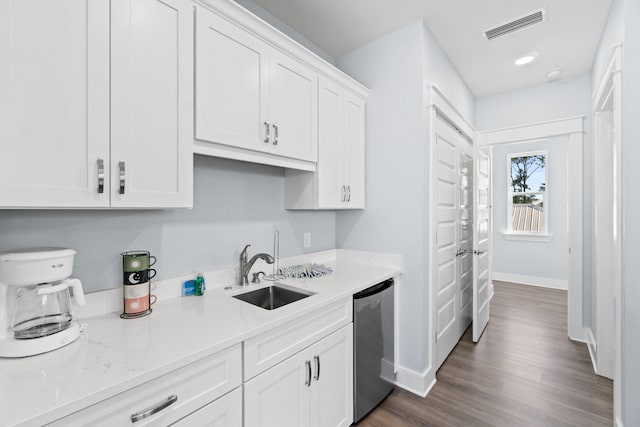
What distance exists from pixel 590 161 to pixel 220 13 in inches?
144

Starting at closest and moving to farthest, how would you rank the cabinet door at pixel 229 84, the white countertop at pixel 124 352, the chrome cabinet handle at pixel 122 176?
the white countertop at pixel 124 352
the chrome cabinet handle at pixel 122 176
the cabinet door at pixel 229 84

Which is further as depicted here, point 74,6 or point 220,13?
point 220,13

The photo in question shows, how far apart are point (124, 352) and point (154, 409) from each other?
0.71ft

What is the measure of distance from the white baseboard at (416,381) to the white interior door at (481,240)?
107 cm

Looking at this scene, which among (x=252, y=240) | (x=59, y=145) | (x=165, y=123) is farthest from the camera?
(x=252, y=240)

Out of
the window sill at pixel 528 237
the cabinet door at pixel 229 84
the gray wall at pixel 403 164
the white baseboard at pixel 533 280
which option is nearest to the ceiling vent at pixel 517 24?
the gray wall at pixel 403 164

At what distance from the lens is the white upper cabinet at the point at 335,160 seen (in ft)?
6.96

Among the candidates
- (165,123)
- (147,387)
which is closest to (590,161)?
(165,123)

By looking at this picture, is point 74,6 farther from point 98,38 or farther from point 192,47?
point 192,47

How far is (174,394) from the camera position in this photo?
98 centimetres

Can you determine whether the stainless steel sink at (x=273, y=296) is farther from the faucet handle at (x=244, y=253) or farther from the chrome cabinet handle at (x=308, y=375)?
the chrome cabinet handle at (x=308, y=375)

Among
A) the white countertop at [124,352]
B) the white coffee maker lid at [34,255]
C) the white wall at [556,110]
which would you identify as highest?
the white wall at [556,110]

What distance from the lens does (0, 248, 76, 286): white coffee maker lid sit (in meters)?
0.96

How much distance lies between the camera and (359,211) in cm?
258
